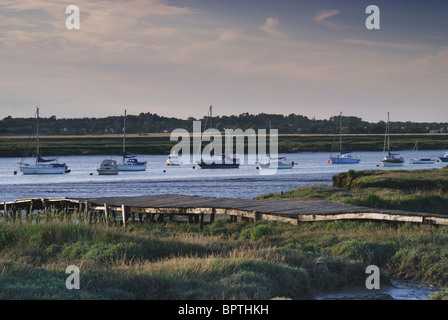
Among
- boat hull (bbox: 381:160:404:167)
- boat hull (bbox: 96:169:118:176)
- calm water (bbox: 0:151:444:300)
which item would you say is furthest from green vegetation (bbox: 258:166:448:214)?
boat hull (bbox: 381:160:404:167)

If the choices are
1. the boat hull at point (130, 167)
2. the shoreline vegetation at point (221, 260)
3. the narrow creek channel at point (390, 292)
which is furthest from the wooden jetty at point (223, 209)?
the boat hull at point (130, 167)

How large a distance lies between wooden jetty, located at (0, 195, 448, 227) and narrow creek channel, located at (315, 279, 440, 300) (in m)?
5.11

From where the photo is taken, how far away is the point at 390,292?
12.8 metres

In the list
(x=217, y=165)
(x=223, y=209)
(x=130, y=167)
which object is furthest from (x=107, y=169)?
(x=223, y=209)

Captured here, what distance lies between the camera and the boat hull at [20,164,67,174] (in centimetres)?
9825

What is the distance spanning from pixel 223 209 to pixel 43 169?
276 ft

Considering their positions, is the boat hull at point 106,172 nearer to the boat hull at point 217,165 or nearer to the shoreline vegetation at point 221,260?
the boat hull at point 217,165

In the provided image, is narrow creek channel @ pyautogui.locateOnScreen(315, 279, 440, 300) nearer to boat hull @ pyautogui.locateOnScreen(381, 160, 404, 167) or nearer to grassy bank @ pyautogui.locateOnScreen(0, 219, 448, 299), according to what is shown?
grassy bank @ pyautogui.locateOnScreen(0, 219, 448, 299)

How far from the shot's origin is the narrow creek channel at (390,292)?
40.4 ft

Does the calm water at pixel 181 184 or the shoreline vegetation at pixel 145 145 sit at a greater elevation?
the shoreline vegetation at pixel 145 145

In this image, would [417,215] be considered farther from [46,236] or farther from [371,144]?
[371,144]

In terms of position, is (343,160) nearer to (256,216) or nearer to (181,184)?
(181,184)

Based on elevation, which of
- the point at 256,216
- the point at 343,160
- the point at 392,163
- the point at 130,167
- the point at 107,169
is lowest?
the point at 130,167

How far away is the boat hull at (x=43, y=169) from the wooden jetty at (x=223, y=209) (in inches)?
2806
